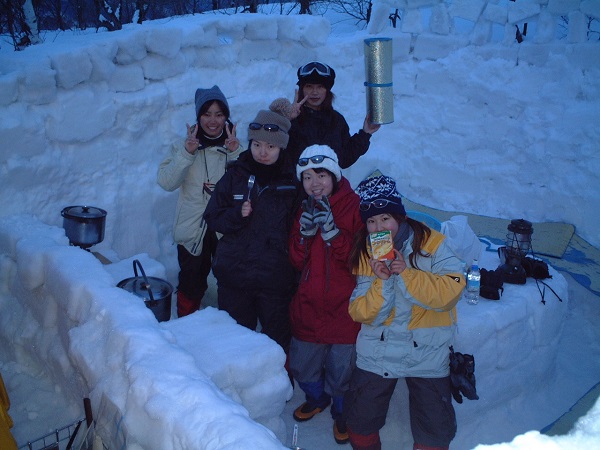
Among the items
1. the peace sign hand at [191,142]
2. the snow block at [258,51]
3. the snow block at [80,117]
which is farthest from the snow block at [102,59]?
the snow block at [258,51]

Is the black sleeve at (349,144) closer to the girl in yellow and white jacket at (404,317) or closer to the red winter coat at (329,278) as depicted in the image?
the red winter coat at (329,278)

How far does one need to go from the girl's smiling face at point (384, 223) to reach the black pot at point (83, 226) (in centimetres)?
194

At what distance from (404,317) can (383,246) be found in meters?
0.39

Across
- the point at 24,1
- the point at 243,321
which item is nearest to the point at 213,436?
the point at 243,321

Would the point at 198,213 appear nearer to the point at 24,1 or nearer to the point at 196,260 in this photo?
the point at 196,260

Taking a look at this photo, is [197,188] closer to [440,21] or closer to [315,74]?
[315,74]

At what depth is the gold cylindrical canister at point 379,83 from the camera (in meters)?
4.18

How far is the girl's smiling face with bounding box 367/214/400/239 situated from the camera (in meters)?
2.81

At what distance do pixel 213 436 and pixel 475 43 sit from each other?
228 inches

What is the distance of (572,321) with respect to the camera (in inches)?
197

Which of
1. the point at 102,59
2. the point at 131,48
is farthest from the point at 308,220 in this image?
the point at 131,48

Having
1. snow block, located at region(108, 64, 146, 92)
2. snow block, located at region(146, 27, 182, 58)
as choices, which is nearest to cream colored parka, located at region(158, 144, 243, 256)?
snow block, located at region(108, 64, 146, 92)

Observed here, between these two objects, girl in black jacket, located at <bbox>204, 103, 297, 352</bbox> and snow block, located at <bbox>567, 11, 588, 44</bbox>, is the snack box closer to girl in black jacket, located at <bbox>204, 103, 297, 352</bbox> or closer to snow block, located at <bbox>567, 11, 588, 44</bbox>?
girl in black jacket, located at <bbox>204, 103, 297, 352</bbox>

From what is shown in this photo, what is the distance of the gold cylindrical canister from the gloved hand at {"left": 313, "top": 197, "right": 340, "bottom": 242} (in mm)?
1343
